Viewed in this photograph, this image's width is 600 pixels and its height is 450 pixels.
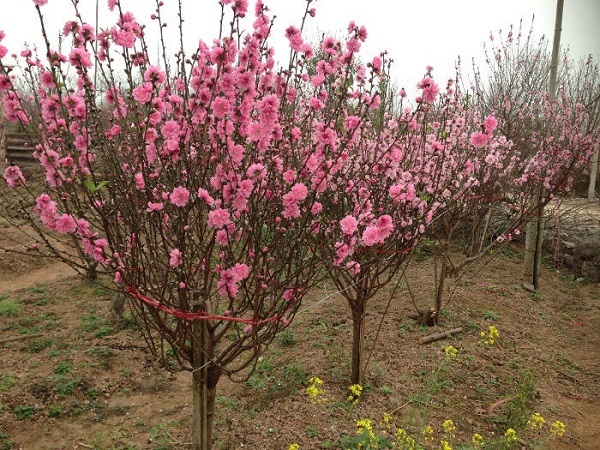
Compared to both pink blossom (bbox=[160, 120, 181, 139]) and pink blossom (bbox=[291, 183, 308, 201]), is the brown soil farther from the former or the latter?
pink blossom (bbox=[160, 120, 181, 139])

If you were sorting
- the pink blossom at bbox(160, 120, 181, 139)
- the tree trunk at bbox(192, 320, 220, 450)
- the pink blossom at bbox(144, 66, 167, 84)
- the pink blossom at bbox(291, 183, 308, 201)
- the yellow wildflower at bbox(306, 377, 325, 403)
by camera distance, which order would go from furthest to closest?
the yellow wildflower at bbox(306, 377, 325, 403), the tree trunk at bbox(192, 320, 220, 450), the pink blossom at bbox(291, 183, 308, 201), the pink blossom at bbox(160, 120, 181, 139), the pink blossom at bbox(144, 66, 167, 84)

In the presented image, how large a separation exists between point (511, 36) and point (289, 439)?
986 cm

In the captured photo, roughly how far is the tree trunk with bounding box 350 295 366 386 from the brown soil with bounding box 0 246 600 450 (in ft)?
0.65

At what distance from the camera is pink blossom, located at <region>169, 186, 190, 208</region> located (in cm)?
198

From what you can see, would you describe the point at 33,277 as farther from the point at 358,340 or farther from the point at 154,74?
the point at 154,74

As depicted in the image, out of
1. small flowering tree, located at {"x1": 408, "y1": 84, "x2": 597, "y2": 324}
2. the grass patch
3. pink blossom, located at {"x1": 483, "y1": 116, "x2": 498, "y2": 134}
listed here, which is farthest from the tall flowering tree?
the grass patch

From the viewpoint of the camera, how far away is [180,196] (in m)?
1.99

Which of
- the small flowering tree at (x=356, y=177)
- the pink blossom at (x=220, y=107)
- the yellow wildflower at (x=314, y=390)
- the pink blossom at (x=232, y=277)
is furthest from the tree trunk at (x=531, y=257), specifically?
the pink blossom at (x=220, y=107)

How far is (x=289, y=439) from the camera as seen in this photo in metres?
3.70

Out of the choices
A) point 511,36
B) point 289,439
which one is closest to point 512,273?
point 511,36

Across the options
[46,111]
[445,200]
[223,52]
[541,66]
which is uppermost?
[541,66]

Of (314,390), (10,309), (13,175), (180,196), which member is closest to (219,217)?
(180,196)

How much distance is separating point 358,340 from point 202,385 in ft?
6.38

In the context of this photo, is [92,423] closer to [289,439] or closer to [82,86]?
[289,439]
